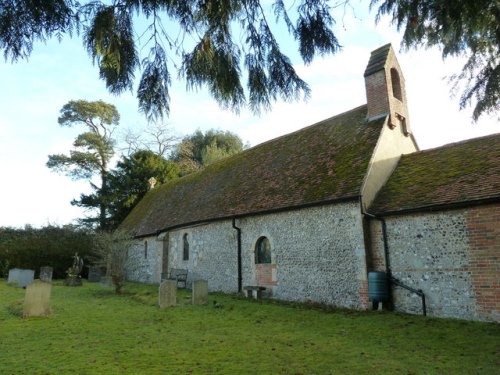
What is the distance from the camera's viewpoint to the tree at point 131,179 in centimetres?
3300

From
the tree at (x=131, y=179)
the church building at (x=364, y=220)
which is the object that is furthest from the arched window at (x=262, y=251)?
the tree at (x=131, y=179)

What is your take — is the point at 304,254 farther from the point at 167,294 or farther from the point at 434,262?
the point at 167,294

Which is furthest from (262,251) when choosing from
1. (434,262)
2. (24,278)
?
(24,278)

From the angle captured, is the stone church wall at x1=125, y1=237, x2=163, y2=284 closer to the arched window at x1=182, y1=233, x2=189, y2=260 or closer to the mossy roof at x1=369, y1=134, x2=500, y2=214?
the arched window at x1=182, y1=233, x2=189, y2=260

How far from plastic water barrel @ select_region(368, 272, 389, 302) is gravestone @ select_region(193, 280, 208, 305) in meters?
5.60

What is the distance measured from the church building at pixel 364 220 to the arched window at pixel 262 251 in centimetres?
4

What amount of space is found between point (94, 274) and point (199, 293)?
14869 millimetres

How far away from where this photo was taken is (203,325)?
980 cm

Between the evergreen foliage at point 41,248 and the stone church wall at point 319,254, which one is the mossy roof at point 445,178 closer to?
the stone church wall at point 319,254

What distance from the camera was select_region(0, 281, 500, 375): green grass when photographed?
6170 mm

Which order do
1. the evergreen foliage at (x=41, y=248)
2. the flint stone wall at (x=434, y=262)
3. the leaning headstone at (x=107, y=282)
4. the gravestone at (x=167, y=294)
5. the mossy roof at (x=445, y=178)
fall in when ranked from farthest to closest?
the evergreen foliage at (x=41, y=248), the leaning headstone at (x=107, y=282), the gravestone at (x=167, y=294), the mossy roof at (x=445, y=178), the flint stone wall at (x=434, y=262)

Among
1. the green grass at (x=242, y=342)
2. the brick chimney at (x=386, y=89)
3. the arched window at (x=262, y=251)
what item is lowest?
the green grass at (x=242, y=342)

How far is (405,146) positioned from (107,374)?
44.1ft

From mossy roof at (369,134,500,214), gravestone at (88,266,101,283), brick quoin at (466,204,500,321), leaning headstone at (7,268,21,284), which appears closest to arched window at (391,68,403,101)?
mossy roof at (369,134,500,214)
